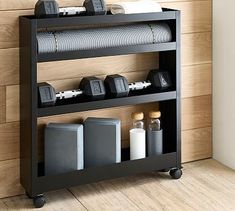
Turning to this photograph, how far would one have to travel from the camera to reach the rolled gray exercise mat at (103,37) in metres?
2.53

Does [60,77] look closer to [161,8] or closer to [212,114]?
[161,8]

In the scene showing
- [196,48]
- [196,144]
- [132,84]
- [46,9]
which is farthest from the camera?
[196,144]

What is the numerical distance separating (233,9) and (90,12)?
0.76 m

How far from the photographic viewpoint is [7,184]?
2.71 meters

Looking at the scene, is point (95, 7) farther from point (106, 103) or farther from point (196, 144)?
point (196, 144)

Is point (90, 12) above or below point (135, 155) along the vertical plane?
above

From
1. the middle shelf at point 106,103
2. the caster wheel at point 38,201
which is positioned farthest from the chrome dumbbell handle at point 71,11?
the caster wheel at point 38,201

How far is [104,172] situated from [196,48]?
2.69ft

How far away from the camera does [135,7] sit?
8.86 feet

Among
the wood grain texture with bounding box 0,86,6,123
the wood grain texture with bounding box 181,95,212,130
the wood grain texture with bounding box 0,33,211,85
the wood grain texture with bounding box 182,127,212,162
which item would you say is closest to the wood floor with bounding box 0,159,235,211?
the wood grain texture with bounding box 182,127,212,162

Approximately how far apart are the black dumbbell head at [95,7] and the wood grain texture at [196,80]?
0.62m

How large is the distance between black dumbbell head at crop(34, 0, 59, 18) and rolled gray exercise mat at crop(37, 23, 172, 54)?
9 centimetres

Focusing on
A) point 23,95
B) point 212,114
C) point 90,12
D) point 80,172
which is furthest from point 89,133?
point 212,114

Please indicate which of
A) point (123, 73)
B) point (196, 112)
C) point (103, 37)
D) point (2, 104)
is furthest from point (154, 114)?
point (2, 104)
